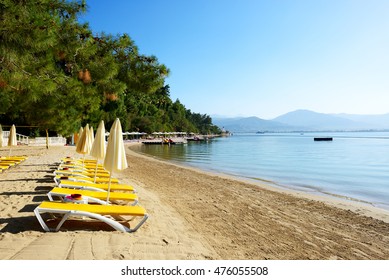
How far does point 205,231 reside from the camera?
6.02 meters

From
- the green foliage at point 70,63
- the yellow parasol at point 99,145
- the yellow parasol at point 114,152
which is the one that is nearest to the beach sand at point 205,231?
the yellow parasol at point 114,152

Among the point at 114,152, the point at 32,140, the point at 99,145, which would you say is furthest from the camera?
the point at 32,140

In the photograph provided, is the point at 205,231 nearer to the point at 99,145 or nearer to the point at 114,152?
the point at 114,152

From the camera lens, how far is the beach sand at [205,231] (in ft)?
13.9

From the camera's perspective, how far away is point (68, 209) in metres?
4.71

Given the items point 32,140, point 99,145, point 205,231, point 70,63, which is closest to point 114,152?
point 99,145

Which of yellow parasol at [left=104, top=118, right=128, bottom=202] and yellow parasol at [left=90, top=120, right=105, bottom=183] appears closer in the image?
yellow parasol at [left=104, top=118, right=128, bottom=202]

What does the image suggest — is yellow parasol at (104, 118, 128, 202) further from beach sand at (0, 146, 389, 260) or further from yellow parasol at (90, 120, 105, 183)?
yellow parasol at (90, 120, 105, 183)

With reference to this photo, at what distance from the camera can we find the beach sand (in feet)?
13.9

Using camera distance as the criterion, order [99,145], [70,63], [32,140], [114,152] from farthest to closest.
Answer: [32,140], [70,63], [99,145], [114,152]

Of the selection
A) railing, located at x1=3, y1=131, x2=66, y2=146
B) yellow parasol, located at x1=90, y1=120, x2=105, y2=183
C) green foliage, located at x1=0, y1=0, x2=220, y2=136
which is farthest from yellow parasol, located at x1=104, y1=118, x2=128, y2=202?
railing, located at x1=3, y1=131, x2=66, y2=146

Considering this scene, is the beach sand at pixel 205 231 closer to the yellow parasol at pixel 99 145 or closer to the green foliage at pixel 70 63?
the yellow parasol at pixel 99 145

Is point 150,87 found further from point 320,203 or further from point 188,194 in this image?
point 320,203

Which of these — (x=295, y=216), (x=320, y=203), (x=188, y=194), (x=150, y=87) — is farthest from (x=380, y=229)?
(x=150, y=87)
